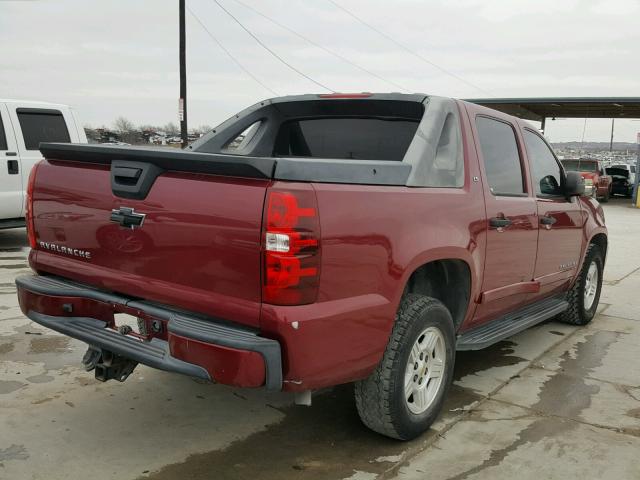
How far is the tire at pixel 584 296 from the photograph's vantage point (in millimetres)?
5637

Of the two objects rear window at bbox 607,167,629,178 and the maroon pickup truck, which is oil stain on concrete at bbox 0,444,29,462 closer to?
the maroon pickup truck

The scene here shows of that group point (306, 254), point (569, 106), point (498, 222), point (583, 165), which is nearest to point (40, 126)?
point (498, 222)

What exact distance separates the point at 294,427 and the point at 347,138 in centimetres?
194

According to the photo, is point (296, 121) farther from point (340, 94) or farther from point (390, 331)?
point (390, 331)

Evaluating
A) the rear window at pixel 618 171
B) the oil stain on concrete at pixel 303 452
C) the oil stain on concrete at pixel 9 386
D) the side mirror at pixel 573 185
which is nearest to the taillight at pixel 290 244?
the oil stain on concrete at pixel 303 452

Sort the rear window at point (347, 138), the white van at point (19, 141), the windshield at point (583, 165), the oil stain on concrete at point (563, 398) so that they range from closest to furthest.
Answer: the oil stain on concrete at point (563, 398) < the rear window at point (347, 138) < the white van at point (19, 141) < the windshield at point (583, 165)

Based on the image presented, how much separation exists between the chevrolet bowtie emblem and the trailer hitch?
696mm

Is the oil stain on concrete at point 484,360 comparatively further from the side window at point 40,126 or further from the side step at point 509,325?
the side window at point 40,126

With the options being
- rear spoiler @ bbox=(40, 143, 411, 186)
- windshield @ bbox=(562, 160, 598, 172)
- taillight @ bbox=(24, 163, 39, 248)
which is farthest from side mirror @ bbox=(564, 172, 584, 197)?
windshield @ bbox=(562, 160, 598, 172)

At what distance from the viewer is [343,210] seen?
2.65m

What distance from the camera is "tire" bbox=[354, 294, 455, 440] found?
3049 millimetres

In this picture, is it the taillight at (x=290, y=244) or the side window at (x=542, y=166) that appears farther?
the side window at (x=542, y=166)

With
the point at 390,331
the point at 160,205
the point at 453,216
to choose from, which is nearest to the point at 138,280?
the point at 160,205

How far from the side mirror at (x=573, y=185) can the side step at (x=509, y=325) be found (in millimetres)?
900
